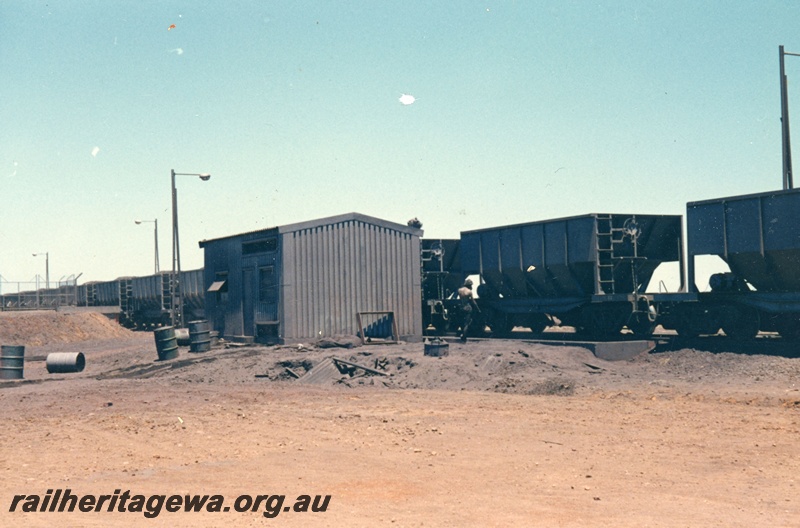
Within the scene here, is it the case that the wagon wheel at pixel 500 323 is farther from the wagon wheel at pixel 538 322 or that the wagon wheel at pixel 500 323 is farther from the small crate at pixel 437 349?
the small crate at pixel 437 349

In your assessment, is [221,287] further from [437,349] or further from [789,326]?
[789,326]

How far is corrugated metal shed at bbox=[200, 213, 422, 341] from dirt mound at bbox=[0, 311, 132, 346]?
66.8 ft

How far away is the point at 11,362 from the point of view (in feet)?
73.3

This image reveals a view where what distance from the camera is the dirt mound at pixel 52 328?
45.2 metres

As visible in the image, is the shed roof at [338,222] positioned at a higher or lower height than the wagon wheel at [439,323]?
higher

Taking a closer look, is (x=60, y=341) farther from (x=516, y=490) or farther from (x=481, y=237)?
(x=516, y=490)

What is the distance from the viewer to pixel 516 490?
8.22 meters

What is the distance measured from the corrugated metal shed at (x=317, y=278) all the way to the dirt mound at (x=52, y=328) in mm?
20371

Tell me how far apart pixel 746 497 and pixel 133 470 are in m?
6.59

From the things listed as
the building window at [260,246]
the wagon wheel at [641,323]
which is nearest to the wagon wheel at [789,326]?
the wagon wheel at [641,323]

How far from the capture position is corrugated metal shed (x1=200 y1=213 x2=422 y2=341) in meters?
26.3

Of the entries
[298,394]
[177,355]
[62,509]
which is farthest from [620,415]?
[177,355]

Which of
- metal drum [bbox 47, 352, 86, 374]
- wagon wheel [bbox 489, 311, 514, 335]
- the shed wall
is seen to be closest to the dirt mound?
metal drum [bbox 47, 352, 86, 374]

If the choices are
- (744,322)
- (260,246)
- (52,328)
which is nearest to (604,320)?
(744,322)
